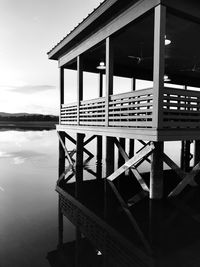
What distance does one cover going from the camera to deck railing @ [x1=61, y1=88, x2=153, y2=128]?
6.09 meters

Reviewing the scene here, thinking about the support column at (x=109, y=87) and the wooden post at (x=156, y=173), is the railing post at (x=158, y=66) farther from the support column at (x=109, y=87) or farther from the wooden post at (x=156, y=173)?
the support column at (x=109, y=87)

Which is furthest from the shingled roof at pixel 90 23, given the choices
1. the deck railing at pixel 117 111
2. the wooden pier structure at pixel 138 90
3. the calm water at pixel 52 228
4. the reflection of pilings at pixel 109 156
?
the calm water at pixel 52 228

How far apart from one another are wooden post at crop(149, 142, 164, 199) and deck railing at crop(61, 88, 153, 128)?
2.42 feet

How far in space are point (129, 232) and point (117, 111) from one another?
12.7 ft

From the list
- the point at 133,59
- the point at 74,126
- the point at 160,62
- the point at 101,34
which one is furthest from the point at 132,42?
the point at 74,126

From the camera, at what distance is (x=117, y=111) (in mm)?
7230

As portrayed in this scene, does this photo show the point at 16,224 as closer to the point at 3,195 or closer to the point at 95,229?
the point at 95,229

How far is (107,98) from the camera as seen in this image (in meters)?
7.53

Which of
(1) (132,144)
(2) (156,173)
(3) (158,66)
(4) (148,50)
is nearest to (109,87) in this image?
(3) (158,66)

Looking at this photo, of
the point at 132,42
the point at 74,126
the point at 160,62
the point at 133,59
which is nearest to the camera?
the point at 160,62

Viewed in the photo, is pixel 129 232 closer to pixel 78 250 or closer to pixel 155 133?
pixel 78 250

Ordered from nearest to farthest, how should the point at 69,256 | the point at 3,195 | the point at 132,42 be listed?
1. the point at 69,256
2. the point at 3,195
3. the point at 132,42

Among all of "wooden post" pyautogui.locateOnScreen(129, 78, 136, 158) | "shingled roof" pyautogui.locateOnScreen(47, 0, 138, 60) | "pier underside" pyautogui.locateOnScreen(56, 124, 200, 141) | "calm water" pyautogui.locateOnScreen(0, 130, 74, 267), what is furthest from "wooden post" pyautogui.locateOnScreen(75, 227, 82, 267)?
"wooden post" pyautogui.locateOnScreen(129, 78, 136, 158)

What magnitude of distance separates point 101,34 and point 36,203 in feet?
19.4
